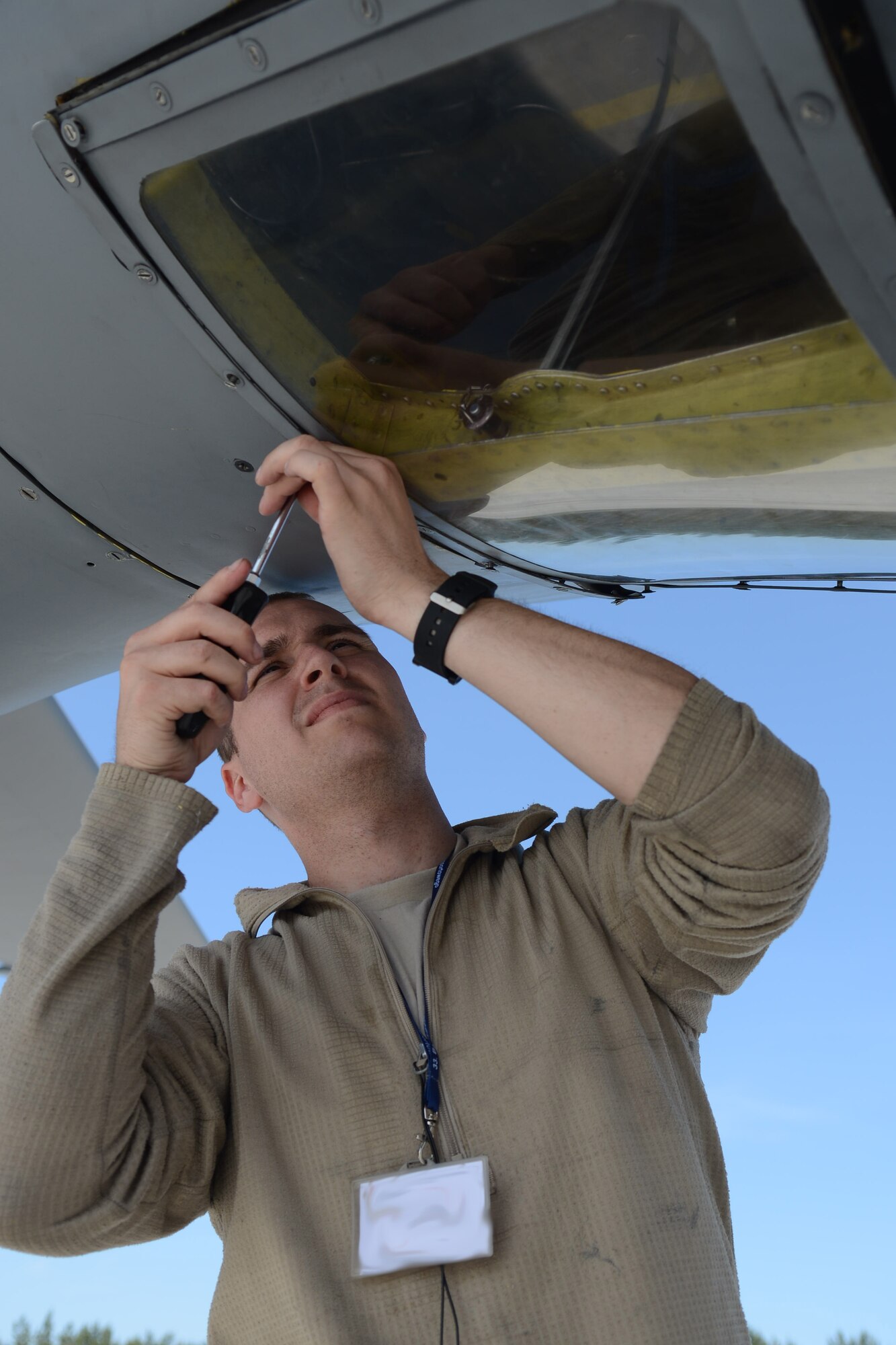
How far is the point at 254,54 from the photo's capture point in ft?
3.48

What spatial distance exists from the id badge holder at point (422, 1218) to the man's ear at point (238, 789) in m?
0.87

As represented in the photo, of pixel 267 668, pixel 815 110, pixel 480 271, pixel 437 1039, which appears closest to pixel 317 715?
Result: pixel 267 668

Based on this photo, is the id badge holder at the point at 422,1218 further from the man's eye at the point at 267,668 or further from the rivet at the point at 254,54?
the rivet at the point at 254,54

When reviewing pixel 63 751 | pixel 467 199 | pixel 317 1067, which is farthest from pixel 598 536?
pixel 63 751

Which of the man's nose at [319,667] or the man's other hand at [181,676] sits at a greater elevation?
the man's nose at [319,667]

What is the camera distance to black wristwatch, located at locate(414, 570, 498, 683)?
57.6 inches

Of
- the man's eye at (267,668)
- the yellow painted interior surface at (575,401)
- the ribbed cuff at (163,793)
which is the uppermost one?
the man's eye at (267,668)

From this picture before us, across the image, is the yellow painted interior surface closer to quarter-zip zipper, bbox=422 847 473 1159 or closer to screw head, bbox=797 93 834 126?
screw head, bbox=797 93 834 126

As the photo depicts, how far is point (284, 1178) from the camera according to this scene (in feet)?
5.02

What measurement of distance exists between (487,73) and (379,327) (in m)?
0.38

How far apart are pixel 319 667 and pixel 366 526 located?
54 cm

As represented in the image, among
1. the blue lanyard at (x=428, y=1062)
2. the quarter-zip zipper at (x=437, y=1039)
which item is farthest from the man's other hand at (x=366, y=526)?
the blue lanyard at (x=428, y=1062)

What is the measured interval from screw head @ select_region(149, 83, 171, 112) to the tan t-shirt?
1.06 meters

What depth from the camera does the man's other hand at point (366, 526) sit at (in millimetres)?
1483
